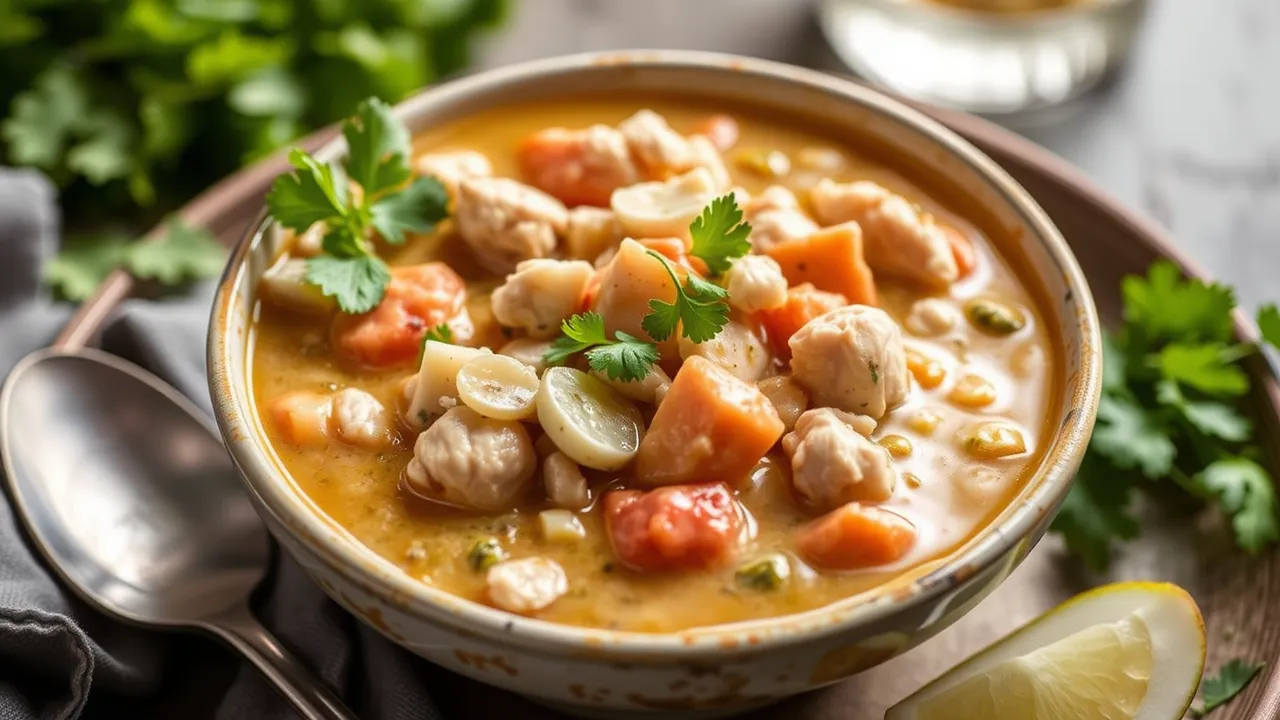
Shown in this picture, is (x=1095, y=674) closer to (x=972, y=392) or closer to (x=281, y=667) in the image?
(x=972, y=392)

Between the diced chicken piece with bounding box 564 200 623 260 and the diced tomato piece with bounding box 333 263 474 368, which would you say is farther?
the diced chicken piece with bounding box 564 200 623 260

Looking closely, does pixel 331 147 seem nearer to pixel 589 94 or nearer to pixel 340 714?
pixel 589 94

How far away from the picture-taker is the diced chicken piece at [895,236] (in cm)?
271

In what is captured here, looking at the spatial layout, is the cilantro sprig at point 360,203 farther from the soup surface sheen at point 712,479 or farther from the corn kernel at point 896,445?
the corn kernel at point 896,445

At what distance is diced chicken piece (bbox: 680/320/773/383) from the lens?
7.75 ft

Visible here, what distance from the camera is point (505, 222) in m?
2.71

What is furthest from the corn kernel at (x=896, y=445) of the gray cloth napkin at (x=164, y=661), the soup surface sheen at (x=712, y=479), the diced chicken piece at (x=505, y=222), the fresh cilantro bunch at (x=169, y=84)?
the fresh cilantro bunch at (x=169, y=84)

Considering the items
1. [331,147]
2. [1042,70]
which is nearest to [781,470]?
[331,147]

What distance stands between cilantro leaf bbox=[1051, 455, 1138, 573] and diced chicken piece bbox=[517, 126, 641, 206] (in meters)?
1.17

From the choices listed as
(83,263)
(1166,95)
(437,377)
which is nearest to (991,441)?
(437,377)

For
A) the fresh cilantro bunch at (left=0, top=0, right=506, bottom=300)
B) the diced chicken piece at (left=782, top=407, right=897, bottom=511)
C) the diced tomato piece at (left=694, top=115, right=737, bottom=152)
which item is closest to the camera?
the diced chicken piece at (left=782, top=407, right=897, bottom=511)

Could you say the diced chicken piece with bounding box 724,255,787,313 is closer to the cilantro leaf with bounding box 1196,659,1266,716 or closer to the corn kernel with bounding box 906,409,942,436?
the corn kernel with bounding box 906,409,942,436

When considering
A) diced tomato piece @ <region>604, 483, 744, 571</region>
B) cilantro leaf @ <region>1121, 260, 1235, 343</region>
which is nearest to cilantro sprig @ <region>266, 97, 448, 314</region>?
diced tomato piece @ <region>604, 483, 744, 571</region>

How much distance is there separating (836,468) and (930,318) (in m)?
0.58
